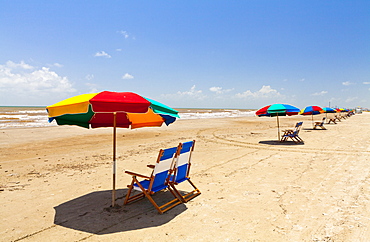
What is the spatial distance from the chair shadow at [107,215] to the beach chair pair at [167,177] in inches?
5.8

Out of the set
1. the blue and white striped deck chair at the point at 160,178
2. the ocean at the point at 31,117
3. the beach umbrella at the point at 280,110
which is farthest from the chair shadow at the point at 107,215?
the ocean at the point at 31,117

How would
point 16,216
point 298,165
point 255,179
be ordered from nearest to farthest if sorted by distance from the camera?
point 16,216 < point 255,179 < point 298,165

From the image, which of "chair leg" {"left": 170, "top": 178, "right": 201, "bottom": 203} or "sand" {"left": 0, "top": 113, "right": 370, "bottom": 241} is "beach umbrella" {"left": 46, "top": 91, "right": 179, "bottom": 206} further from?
"chair leg" {"left": 170, "top": 178, "right": 201, "bottom": 203}

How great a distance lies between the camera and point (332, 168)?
6973 millimetres

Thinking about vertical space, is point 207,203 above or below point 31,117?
below

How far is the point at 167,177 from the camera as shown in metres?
4.49

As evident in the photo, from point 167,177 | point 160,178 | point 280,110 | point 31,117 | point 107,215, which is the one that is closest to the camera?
point 107,215

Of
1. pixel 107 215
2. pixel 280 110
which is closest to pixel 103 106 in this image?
pixel 107 215

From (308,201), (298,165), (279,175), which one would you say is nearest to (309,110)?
(298,165)

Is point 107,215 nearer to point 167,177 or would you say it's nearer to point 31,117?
point 167,177

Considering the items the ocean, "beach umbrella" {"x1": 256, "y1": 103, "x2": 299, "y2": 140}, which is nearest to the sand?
"beach umbrella" {"x1": 256, "y1": 103, "x2": 299, "y2": 140}

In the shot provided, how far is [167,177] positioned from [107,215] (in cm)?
119

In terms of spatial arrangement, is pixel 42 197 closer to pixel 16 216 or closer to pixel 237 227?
pixel 16 216

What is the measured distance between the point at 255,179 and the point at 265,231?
264 centimetres
